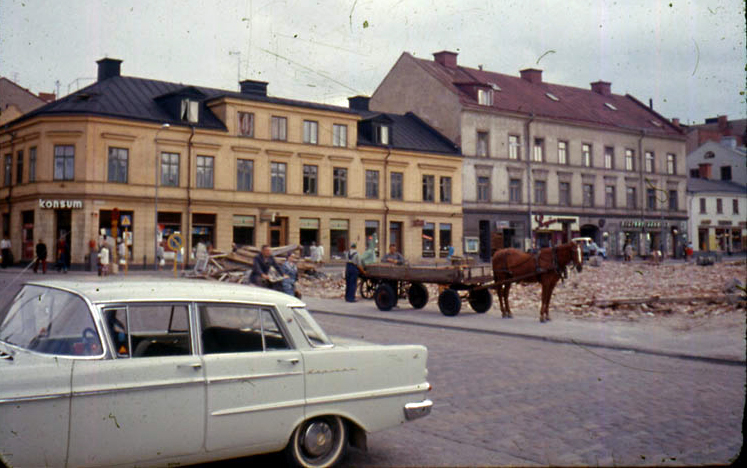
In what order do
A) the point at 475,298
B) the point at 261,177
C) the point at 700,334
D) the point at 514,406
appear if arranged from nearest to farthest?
the point at 514,406
the point at 700,334
the point at 475,298
the point at 261,177

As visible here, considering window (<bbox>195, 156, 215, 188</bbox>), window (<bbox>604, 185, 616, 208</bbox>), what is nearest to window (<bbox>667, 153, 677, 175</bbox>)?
window (<bbox>604, 185, 616, 208</bbox>)

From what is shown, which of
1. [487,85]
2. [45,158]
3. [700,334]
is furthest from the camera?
[487,85]

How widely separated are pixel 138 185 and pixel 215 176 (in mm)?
4794

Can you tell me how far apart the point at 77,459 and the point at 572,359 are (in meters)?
8.41

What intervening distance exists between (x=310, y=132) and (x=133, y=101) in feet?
37.7

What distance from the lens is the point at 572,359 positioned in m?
10.8

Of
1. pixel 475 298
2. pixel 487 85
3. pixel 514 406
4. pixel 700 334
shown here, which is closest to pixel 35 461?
pixel 514 406

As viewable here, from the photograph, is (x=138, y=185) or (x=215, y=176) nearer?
(x=138, y=185)

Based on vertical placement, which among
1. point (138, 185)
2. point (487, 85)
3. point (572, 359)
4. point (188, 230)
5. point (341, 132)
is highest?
point (487, 85)

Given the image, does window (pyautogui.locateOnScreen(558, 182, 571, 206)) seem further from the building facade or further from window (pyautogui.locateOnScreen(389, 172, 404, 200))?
window (pyautogui.locateOnScreen(389, 172, 404, 200))

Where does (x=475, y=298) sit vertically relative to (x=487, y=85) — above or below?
below

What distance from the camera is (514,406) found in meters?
7.31

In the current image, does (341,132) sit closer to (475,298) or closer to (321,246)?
(321,246)

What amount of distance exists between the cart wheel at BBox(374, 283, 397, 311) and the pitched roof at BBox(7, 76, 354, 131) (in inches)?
1023
